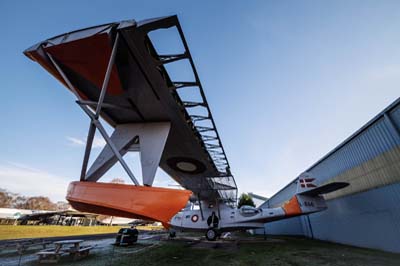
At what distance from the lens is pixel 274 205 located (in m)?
25.9

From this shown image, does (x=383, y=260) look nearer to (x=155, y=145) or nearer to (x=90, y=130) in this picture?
(x=155, y=145)

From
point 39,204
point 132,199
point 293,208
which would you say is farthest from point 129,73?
point 39,204

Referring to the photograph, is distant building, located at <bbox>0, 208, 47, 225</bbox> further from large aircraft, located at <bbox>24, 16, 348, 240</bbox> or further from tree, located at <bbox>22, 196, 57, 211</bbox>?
large aircraft, located at <bbox>24, 16, 348, 240</bbox>

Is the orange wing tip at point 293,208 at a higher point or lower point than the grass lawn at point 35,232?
higher

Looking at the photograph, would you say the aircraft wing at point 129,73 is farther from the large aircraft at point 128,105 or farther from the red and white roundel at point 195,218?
the red and white roundel at point 195,218

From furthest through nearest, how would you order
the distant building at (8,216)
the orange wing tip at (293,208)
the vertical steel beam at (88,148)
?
the distant building at (8,216), the orange wing tip at (293,208), the vertical steel beam at (88,148)

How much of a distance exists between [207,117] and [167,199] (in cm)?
451

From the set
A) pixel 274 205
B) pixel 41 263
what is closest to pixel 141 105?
pixel 41 263

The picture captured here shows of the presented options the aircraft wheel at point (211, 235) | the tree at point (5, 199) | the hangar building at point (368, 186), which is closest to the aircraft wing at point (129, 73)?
the hangar building at point (368, 186)

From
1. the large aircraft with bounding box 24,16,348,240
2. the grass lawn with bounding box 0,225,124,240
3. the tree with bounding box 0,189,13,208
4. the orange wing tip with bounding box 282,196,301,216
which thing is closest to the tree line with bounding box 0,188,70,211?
the tree with bounding box 0,189,13,208

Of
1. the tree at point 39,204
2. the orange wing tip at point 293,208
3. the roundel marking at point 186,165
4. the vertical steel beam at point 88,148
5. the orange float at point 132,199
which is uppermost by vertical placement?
the tree at point 39,204

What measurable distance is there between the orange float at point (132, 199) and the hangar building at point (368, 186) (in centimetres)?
887

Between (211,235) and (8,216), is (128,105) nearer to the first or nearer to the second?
(211,235)

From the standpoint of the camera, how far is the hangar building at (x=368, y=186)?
24.2 feet
